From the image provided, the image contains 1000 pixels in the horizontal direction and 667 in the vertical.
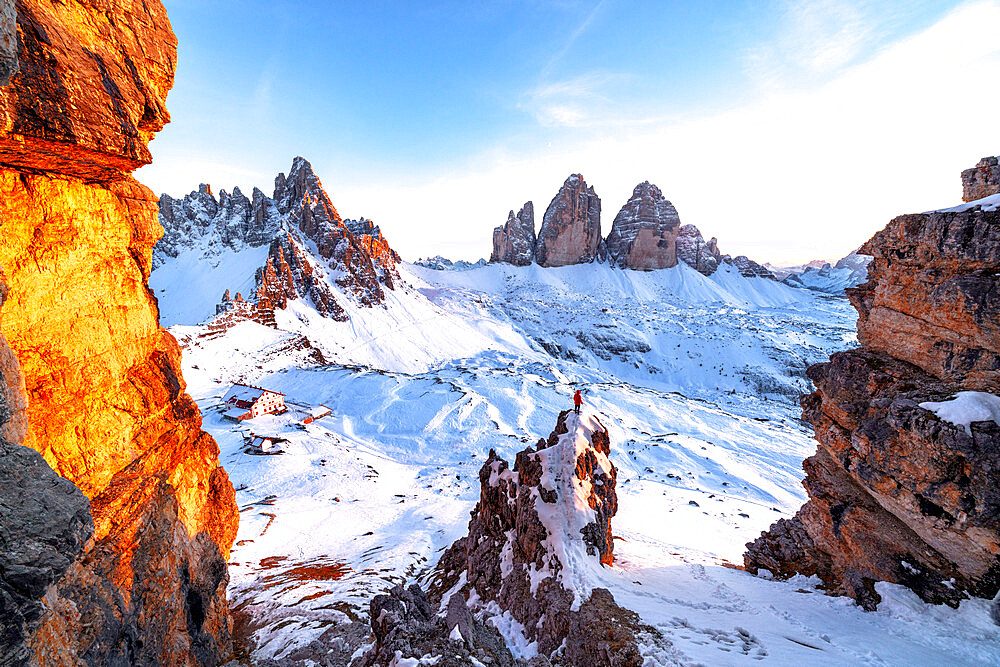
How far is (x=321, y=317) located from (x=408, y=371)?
20.6m

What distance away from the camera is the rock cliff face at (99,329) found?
545cm

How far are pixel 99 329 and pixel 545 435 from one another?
33149mm

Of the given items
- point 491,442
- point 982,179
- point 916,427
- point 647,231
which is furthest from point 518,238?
point 916,427

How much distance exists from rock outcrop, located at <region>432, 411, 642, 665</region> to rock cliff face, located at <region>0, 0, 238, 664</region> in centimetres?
775

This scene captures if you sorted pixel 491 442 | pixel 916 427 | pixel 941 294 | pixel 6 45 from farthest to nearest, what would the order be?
pixel 491 442, pixel 941 294, pixel 916 427, pixel 6 45

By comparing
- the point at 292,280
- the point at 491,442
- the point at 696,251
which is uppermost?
the point at 696,251

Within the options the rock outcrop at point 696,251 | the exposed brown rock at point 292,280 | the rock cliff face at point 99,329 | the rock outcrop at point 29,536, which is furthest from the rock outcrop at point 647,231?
the rock outcrop at point 29,536

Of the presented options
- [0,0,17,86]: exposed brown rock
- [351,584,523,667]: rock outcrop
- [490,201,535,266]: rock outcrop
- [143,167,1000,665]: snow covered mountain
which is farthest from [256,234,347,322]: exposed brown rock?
[490,201,535,266]: rock outcrop

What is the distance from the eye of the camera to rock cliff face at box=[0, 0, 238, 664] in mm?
5449

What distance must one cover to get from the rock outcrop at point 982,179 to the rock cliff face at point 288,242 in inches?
2877

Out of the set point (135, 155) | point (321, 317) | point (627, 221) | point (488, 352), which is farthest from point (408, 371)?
point (627, 221)

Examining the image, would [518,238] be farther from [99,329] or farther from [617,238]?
[99,329]

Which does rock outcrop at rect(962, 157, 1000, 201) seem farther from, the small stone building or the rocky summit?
the rocky summit

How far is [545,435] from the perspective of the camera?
36.7 meters
